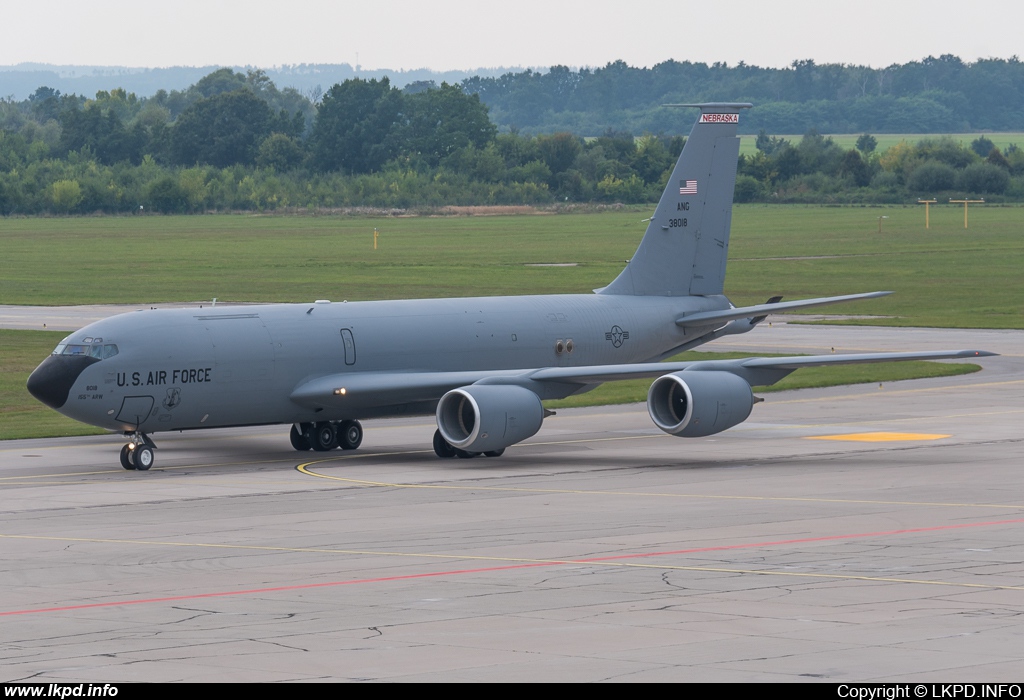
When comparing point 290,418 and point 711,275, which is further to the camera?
point 711,275

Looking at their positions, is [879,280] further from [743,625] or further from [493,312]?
[743,625]

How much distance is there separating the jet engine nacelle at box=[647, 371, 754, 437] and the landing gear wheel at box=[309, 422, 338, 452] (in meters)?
7.83

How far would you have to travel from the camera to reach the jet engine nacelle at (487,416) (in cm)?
3569

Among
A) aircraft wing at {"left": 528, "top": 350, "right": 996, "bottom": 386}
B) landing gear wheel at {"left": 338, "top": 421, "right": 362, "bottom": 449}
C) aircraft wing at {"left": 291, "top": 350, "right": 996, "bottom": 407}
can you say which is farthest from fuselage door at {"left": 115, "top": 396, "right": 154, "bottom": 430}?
aircraft wing at {"left": 528, "top": 350, "right": 996, "bottom": 386}

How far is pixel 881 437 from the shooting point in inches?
1607

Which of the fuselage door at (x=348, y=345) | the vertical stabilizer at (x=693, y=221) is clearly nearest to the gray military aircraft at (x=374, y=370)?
the fuselage door at (x=348, y=345)

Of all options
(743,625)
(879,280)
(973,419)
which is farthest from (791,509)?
(879,280)

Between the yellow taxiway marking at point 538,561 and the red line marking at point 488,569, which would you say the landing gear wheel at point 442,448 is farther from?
the red line marking at point 488,569

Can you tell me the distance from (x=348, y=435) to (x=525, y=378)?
196 inches

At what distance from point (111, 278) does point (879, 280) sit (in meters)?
48.6

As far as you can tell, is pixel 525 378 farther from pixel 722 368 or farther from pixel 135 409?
pixel 135 409

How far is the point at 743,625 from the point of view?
61.6 feet

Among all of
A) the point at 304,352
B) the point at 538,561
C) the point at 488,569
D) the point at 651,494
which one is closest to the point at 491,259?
the point at 304,352

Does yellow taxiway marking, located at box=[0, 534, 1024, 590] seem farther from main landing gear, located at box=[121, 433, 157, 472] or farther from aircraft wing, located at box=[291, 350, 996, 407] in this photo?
aircraft wing, located at box=[291, 350, 996, 407]
